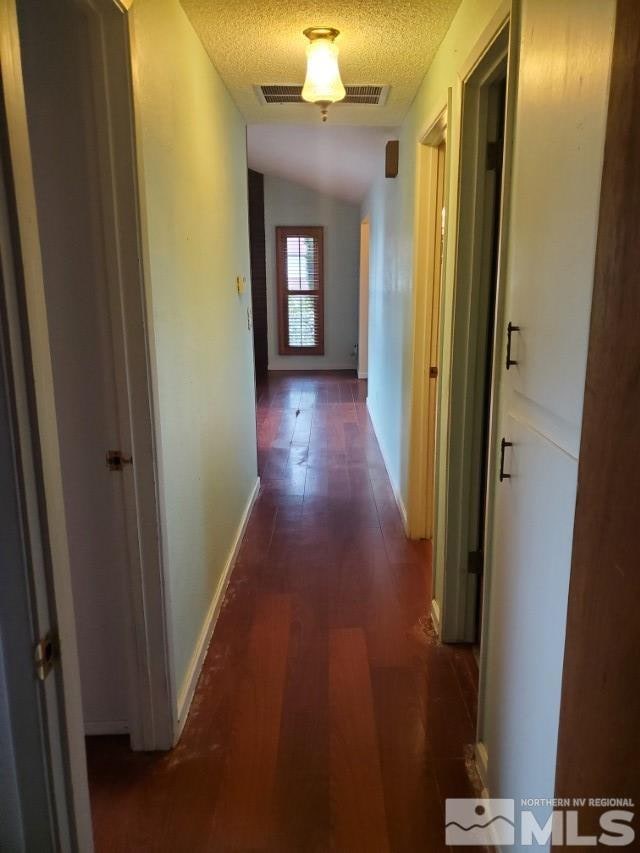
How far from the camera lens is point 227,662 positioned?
2.21 metres

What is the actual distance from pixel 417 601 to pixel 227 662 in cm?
90

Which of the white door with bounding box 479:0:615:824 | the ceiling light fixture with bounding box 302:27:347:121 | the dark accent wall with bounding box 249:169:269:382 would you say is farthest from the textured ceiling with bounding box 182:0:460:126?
the dark accent wall with bounding box 249:169:269:382

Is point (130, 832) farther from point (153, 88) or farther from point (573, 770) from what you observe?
point (153, 88)

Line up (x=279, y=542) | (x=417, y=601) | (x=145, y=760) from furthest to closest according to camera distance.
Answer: (x=279, y=542)
(x=417, y=601)
(x=145, y=760)

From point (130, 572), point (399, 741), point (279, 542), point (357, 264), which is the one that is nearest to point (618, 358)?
point (130, 572)

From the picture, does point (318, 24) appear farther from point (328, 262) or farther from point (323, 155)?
point (328, 262)

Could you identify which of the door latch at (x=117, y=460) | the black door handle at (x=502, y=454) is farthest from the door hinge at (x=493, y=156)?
the door latch at (x=117, y=460)

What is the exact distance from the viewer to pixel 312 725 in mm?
1883

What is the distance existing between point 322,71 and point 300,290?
697 centimetres

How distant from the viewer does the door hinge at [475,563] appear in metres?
2.23

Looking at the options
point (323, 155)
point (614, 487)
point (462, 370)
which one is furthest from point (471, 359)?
point (323, 155)

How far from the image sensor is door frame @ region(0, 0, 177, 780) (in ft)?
2.33

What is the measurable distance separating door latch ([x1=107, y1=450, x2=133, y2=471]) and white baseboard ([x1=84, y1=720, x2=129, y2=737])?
0.85m

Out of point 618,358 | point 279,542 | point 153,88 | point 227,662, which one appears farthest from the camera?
point 279,542
